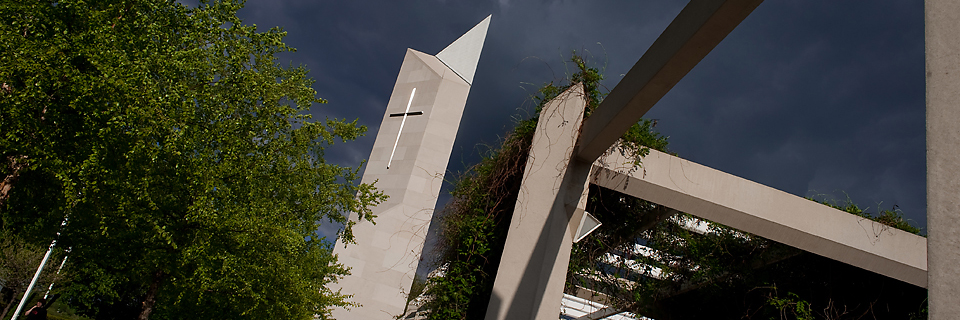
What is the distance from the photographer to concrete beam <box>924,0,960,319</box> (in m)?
1.00

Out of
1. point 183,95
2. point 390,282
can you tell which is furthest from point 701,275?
point 183,95

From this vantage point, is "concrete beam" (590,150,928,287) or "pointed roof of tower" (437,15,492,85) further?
"pointed roof of tower" (437,15,492,85)

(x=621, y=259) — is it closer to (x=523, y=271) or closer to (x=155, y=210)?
(x=523, y=271)

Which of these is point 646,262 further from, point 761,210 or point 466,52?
point 466,52

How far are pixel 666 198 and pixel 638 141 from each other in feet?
1.71

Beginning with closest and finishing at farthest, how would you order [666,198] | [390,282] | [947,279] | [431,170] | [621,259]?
[947,279], [666,198], [621,259], [390,282], [431,170]

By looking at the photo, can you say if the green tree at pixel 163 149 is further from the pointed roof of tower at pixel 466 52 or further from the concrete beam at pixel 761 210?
the concrete beam at pixel 761 210

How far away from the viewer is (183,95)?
259 inches

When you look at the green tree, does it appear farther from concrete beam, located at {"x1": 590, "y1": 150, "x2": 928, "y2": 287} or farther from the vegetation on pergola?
concrete beam, located at {"x1": 590, "y1": 150, "x2": 928, "y2": 287}

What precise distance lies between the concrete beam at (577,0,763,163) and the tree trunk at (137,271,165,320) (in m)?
8.27

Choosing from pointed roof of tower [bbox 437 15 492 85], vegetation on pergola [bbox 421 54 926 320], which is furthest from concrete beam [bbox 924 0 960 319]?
pointed roof of tower [bbox 437 15 492 85]

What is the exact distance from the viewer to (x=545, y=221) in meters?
3.57

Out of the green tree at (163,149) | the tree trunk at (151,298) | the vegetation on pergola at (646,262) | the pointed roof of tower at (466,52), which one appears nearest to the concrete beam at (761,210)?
the vegetation on pergola at (646,262)

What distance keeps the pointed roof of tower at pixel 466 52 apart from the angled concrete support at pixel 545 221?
7512 mm
